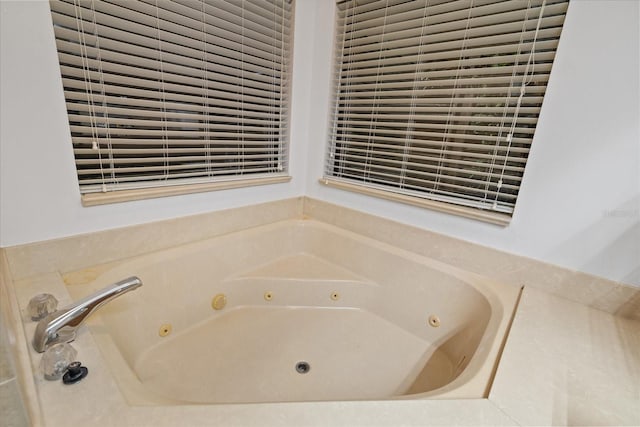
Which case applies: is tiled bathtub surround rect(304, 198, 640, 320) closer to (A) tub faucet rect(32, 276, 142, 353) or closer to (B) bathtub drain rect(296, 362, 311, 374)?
(B) bathtub drain rect(296, 362, 311, 374)

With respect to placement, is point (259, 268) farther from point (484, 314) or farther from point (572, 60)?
point (572, 60)

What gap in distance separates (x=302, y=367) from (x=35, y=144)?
1396mm

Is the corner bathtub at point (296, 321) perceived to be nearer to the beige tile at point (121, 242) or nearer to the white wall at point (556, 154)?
the beige tile at point (121, 242)

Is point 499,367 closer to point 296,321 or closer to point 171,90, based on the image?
point 296,321

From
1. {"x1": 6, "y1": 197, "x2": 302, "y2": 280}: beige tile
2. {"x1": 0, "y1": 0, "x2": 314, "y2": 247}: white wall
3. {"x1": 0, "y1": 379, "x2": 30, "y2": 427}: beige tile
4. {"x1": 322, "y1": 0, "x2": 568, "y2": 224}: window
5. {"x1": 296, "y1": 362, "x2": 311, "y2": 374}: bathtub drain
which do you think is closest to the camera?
{"x1": 0, "y1": 379, "x2": 30, "y2": 427}: beige tile

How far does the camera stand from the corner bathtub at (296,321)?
1.20 meters

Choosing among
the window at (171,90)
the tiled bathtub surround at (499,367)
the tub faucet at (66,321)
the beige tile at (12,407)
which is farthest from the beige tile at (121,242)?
the beige tile at (12,407)

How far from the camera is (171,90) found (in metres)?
1.35

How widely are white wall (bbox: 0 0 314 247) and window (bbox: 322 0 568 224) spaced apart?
1.35 metres

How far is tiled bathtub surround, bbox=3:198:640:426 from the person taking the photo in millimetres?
649

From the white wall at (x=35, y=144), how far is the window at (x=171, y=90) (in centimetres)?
5

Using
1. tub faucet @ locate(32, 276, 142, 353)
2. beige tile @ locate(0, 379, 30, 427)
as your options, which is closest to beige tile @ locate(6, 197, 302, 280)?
tub faucet @ locate(32, 276, 142, 353)

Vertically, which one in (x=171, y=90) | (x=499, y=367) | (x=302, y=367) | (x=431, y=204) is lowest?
(x=302, y=367)

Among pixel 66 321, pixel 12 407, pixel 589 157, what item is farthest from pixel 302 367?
pixel 589 157
